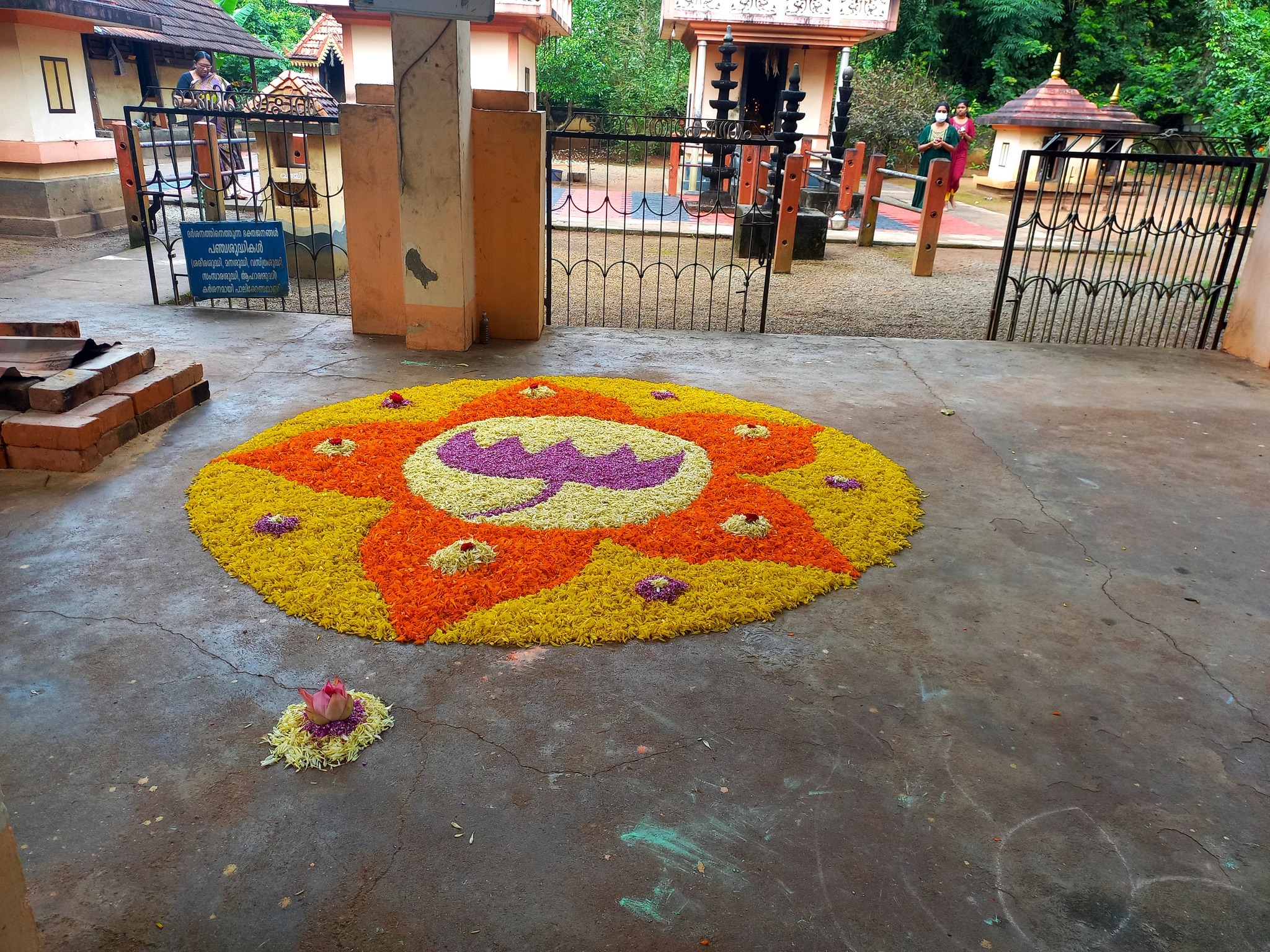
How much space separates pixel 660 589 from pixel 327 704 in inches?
51.2

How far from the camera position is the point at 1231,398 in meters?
6.22

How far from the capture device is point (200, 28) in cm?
1728

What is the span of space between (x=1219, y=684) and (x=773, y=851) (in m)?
1.84

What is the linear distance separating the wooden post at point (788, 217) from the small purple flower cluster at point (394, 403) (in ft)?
22.1

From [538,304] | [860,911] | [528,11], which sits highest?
[528,11]

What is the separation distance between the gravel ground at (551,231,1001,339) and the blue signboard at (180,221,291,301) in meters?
2.43

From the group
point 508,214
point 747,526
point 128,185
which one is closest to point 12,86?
point 128,185

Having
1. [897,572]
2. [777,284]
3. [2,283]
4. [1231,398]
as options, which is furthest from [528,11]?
[897,572]

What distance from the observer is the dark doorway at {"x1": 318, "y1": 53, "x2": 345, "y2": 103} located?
1121 inches

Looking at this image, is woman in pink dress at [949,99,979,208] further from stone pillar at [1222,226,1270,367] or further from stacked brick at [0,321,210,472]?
stacked brick at [0,321,210,472]

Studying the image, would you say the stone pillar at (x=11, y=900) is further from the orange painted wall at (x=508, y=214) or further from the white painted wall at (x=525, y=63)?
the white painted wall at (x=525, y=63)

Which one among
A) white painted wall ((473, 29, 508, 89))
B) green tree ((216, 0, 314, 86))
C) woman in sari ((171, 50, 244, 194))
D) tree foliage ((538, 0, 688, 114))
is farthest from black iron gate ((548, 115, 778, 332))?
green tree ((216, 0, 314, 86))

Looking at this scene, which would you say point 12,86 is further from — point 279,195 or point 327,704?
point 327,704

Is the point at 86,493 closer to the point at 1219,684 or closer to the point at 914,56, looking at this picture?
the point at 1219,684
